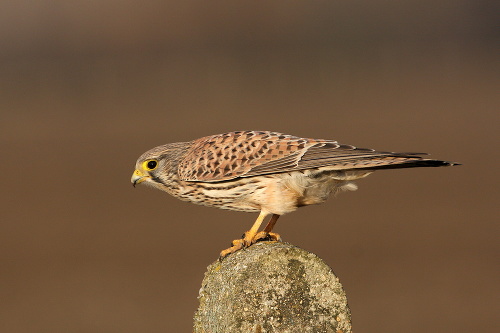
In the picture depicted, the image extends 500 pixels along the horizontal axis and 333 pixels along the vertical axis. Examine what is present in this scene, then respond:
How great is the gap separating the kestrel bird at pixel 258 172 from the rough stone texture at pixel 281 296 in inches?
45.4

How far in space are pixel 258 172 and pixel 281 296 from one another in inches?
68.1

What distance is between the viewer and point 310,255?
3828 mm

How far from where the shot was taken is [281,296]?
370cm

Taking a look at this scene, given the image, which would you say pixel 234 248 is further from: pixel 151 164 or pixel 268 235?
pixel 151 164

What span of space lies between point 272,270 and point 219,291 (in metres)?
0.38

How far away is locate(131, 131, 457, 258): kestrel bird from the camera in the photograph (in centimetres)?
516

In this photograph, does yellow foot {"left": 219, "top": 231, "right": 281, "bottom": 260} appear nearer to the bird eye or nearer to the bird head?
the bird head

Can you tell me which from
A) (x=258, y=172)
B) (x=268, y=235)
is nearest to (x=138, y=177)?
(x=258, y=172)

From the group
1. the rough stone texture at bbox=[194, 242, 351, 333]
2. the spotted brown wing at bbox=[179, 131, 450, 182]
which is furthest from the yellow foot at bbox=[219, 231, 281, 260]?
the rough stone texture at bbox=[194, 242, 351, 333]

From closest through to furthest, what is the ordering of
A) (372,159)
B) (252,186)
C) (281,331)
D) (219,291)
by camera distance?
(281,331)
(219,291)
(372,159)
(252,186)

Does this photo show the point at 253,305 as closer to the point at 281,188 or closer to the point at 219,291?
the point at 219,291

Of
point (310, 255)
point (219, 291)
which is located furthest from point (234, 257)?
point (310, 255)

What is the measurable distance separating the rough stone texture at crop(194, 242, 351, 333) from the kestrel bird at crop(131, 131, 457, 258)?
1153 mm

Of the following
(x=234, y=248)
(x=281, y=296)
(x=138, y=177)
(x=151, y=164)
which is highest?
(x=151, y=164)
